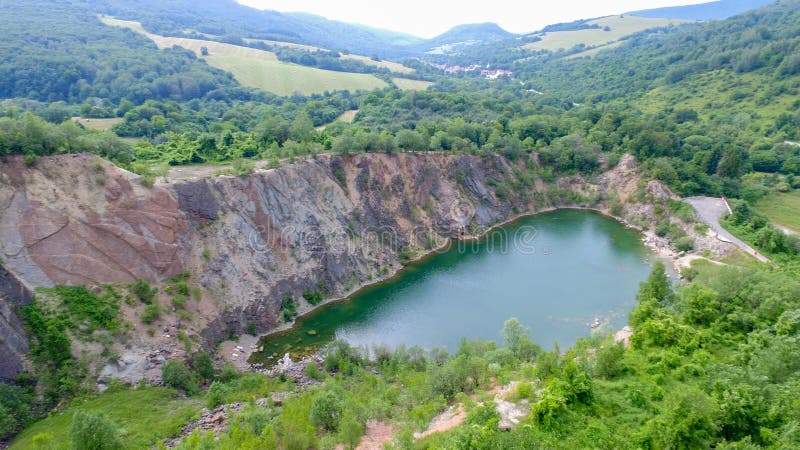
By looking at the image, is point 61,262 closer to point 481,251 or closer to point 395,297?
point 395,297

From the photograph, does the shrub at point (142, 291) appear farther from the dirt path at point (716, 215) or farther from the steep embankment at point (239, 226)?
the dirt path at point (716, 215)

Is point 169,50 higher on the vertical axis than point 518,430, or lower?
higher

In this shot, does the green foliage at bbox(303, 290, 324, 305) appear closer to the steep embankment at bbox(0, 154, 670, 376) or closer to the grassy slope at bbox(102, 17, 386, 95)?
the steep embankment at bbox(0, 154, 670, 376)

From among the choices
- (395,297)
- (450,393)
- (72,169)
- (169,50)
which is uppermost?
(169,50)

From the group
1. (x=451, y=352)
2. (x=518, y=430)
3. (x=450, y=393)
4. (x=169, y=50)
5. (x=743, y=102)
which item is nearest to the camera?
Result: (x=518, y=430)

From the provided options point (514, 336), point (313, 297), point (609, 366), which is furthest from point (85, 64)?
point (609, 366)

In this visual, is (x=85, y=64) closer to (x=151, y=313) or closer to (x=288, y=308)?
(x=288, y=308)

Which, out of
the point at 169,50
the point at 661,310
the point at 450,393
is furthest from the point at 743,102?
the point at 169,50
